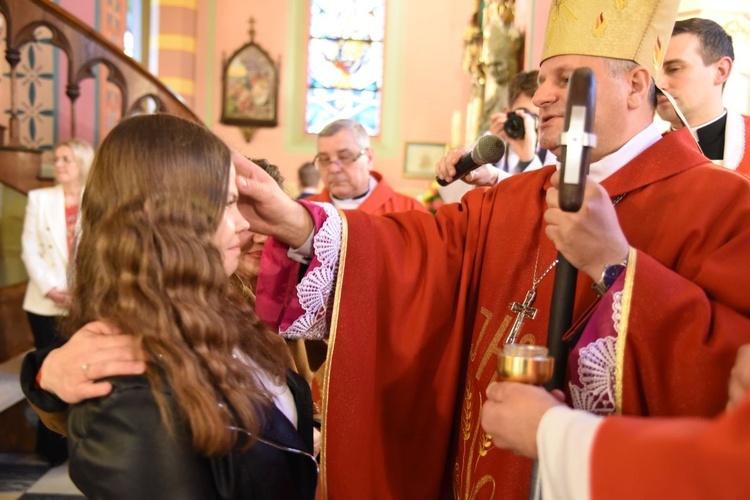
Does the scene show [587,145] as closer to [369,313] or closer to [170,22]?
[369,313]

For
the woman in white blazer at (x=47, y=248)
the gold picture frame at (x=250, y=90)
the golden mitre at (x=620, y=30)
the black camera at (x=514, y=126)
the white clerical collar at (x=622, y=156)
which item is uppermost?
the gold picture frame at (x=250, y=90)

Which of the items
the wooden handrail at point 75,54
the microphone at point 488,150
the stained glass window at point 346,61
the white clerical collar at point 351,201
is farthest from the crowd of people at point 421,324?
the stained glass window at point 346,61

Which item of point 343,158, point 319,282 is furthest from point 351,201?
point 319,282

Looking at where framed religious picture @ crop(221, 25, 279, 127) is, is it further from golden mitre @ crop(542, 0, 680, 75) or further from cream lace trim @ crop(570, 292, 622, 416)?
cream lace trim @ crop(570, 292, 622, 416)

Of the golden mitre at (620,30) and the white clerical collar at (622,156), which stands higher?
the golden mitre at (620,30)

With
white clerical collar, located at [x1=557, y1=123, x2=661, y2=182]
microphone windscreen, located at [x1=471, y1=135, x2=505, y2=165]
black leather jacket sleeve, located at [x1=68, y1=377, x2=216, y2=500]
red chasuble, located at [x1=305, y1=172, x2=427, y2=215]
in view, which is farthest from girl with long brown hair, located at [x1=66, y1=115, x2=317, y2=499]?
red chasuble, located at [x1=305, y1=172, x2=427, y2=215]

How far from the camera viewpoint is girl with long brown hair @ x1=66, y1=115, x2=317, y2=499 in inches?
50.9

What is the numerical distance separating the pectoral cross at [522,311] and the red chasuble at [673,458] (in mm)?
691

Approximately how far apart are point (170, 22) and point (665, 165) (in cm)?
1097

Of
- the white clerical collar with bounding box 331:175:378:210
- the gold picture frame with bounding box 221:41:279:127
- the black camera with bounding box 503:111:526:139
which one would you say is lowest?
the white clerical collar with bounding box 331:175:378:210

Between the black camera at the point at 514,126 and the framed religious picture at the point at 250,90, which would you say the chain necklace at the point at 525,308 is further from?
the framed religious picture at the point at 250,90

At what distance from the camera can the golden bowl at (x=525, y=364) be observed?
3.91ft

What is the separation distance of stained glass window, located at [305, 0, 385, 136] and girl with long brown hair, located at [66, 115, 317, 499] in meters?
10.8

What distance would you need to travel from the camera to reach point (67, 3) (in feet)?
22.7
